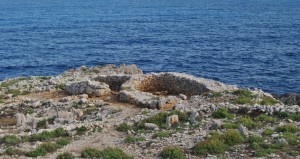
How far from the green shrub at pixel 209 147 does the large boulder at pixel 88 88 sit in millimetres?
16138

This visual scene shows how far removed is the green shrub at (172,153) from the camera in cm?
2215

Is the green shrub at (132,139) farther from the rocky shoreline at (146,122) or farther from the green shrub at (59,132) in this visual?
the green shrub at (59,132)

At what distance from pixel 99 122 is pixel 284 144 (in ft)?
36.8

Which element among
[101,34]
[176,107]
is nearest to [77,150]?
[176,107]

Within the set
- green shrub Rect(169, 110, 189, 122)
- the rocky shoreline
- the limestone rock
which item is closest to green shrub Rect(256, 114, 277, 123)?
the rocky shoreline

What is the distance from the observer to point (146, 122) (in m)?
28.2

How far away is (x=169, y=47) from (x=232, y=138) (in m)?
68.6

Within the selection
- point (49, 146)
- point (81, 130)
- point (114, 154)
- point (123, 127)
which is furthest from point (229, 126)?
point (49, 146)

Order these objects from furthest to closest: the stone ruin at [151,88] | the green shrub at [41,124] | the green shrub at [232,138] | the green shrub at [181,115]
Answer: the stone ruin at [151,88] → the green shrub at [41,124] → the green shrub at [181,115] → the green shrub at [232,138]

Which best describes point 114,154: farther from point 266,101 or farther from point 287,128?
point 266,101

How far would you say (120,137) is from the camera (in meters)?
25.9

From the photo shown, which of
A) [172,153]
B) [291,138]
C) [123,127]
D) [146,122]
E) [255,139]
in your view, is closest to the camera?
[172,153]

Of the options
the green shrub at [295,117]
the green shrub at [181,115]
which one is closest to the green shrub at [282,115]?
the green shrub at [295,117]

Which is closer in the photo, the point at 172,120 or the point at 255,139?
the point at 255,139
